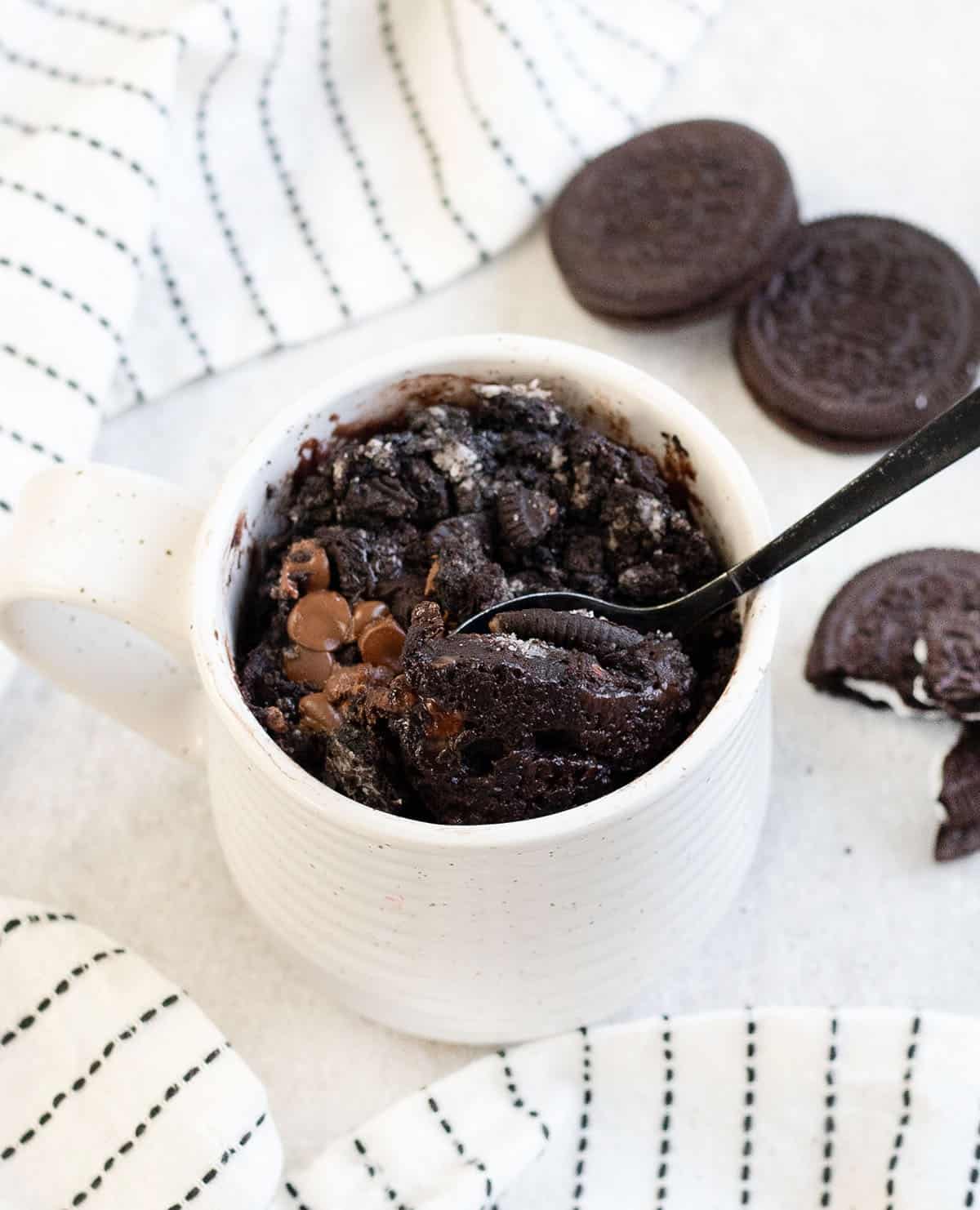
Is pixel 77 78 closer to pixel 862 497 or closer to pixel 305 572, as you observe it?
pixel 305 572

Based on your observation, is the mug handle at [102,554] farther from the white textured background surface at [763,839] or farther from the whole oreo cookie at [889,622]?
the whole oreo cookie at [889,622]

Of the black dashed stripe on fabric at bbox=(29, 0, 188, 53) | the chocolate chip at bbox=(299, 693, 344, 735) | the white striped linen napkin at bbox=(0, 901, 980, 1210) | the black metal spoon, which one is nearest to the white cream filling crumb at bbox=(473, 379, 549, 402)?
the black metal spoon

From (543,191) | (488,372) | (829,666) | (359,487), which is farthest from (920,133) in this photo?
(359,487)

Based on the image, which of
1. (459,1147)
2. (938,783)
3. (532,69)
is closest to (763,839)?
(938,783)

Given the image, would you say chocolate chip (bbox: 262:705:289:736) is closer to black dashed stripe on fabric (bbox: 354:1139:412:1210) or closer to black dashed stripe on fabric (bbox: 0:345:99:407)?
black dashed stripe on fabric (bbox: 354:1139:412:1210)

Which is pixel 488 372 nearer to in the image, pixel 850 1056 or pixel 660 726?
pixel 660 726

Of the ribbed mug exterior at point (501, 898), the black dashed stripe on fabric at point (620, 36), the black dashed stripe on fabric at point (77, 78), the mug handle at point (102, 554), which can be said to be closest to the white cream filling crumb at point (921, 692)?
the ribbed mug exterior at point (501, 898)

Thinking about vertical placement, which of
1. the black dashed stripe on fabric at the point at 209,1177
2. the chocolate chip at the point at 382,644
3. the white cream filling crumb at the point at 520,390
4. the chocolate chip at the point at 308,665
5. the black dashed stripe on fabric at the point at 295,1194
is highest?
the white cream filling crumb at the point at 520,390
